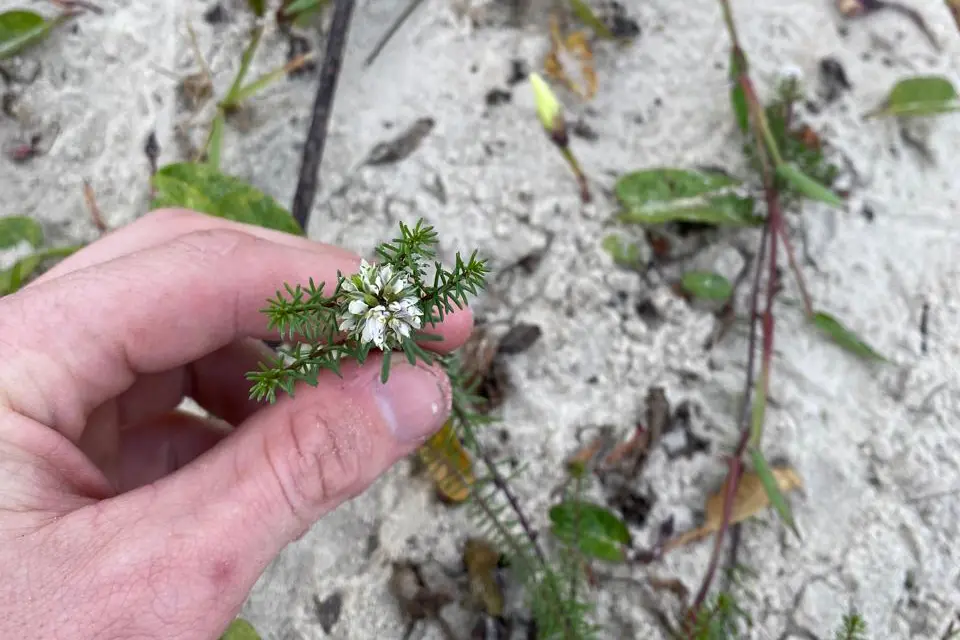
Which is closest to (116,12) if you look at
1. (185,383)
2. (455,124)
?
(455,124)

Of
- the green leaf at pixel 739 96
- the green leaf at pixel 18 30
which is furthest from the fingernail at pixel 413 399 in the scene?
the green leaf at pixel 18 30

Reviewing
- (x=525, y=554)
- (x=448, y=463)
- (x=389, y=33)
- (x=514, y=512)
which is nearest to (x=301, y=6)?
(x=389, y=33)

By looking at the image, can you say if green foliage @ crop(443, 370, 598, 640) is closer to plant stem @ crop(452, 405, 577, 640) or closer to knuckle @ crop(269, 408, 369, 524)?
plant stem @ crop(452, 405, 577, 640)

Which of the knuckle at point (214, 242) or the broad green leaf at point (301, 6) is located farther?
the broad green leaf at point (301, 6)

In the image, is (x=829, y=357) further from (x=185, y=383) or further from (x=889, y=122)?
(x=185, y=383)

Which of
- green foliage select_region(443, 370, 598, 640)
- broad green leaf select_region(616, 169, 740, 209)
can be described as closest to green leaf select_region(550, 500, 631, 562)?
green foliage select_region(443, 370, 598, 640)

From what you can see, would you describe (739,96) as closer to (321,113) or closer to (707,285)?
(707,285)

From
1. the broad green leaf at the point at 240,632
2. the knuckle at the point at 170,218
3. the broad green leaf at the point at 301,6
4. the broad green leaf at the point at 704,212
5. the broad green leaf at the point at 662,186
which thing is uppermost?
the broad green leaf at the point at 301,6

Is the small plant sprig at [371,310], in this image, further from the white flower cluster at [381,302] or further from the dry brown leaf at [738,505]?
the dry brown leaf at [738,505]
